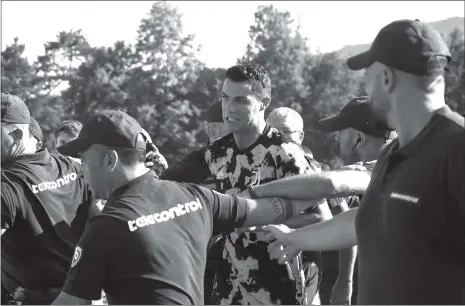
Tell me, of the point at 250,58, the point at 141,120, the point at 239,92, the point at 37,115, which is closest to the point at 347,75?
the point at 250,58

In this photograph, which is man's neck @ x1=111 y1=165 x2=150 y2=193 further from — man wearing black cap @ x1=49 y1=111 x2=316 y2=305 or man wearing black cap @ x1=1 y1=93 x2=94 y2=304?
man wearing black cap @ x1=1 y1=93 x2=94 y2=304

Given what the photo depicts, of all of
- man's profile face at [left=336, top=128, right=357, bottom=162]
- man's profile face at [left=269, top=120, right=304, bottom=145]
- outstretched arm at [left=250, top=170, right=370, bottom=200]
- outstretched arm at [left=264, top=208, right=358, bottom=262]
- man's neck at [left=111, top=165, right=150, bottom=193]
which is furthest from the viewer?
man's profile face at [left=269, top=120, right=304, bottom=145]

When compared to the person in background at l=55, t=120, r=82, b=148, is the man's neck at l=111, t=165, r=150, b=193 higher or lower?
higher

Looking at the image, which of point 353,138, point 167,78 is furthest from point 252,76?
point 167,78

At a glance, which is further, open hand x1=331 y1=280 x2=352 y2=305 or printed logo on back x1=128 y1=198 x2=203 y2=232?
open hand x1=331 y1=280 x2=352 y2=305

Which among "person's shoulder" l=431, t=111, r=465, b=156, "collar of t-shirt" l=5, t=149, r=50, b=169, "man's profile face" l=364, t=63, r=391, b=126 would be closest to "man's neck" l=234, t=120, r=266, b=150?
"collar of t-shirt" l=5, t=149, r=50, b=169

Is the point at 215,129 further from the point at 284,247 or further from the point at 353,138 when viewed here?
the point at 284,247

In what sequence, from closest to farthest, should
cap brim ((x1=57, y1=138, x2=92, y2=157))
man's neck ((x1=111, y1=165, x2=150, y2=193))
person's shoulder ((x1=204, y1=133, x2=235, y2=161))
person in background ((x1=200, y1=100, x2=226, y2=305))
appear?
1. man's neck ((x1=111, y1=165, x2=150, y2=193))
2. cap brim ((x1=57, y1=138, x2=92, y2=157))
3. person's shoulder ((x1=204, y1=133, x2=235, y2=161))
4. person in background ((x1=200, y1=100, x2=226, y2=305))

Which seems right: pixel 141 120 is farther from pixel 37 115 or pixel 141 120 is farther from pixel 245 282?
pixel 245 282

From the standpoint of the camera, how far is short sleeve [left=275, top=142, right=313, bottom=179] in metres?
5.32

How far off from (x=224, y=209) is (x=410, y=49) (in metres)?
1.32

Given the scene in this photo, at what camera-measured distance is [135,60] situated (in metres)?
71.3

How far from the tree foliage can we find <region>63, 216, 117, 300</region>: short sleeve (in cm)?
5586

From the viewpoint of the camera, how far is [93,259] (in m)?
3.70
